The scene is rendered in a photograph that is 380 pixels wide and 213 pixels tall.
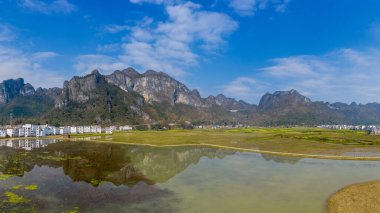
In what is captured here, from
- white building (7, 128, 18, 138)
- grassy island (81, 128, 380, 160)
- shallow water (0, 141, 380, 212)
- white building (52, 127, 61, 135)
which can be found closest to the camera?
shallow water (0, 141, 380, 212)

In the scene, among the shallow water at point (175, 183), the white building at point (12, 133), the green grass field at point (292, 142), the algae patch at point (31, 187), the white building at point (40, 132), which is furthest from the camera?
the white building at point (40, 132)

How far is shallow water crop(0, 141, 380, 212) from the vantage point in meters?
27.0

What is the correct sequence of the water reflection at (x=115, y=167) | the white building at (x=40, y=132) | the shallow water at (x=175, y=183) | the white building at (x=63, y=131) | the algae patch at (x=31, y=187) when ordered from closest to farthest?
1. the shallow water at (x=175, y=183)
2. the algae patch at (x=31, y=187)
3. the water reflection at (x=115, y=167)
4. the white building at (x=40, y=132)
5. the white building at (x=63, y=131)

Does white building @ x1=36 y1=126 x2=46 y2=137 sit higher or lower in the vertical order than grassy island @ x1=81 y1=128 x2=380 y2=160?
higher

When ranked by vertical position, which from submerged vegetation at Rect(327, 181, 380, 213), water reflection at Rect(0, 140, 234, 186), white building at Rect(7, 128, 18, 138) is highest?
white building at Rect(7, 128, 18, 138)

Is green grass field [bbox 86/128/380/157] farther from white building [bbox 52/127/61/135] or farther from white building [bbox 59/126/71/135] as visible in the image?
white building [bbox 59/126/71/135]

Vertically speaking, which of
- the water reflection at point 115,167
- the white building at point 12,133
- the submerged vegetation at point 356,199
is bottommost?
the submerged vegetation at point 356,199

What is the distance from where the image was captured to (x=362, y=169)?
4716 centimetres

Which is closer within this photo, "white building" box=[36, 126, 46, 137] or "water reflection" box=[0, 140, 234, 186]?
"water reflection" box=[0, 140, 234, 186]

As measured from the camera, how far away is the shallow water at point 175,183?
27047 mm

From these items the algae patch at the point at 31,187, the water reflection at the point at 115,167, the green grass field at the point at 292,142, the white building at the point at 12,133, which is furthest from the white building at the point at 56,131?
the algae patch at the point at 31,187

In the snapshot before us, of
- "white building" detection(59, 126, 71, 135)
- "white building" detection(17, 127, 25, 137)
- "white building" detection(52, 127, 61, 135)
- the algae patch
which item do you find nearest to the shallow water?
the algae patch

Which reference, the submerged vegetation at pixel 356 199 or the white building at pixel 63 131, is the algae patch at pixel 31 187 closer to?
the submerged vegetation at pixel 356 199

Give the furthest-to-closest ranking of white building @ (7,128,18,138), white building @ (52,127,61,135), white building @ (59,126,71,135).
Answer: white building @ (59,126,71,135) < white building @ (52,127,61,135) < white building @ (7,128,18,138)
